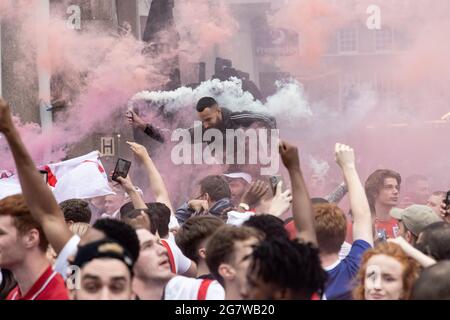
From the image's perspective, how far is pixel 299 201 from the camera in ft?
19.6

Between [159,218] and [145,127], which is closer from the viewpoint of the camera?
[159,218]

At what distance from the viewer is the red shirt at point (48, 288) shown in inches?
209

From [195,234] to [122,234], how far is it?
152 centimetres

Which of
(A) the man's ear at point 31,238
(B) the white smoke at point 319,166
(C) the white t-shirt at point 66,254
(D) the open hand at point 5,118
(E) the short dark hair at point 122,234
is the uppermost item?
(D) the open hand at point 5,118

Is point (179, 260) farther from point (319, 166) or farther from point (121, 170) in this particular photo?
point (319, 166)

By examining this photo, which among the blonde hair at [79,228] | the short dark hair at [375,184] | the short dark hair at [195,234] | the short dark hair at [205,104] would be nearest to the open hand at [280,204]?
the short dark hair at [195,234]

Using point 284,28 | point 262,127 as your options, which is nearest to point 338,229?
point 262,127

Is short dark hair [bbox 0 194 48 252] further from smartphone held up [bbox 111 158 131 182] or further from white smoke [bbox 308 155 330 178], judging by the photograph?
white smoke [bbox 308 155 330 178]

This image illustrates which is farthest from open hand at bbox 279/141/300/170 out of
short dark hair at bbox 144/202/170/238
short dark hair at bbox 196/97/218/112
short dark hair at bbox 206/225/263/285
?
short dark hair at bbox 196/97/218/112

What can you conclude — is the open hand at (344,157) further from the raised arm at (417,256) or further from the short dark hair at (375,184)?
the short dark hair at (375,184)

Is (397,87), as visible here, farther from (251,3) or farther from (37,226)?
(37,226)

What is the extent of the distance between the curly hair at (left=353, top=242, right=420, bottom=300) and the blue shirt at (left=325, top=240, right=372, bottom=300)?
0.36 metres

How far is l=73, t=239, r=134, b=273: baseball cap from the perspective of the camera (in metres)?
4.95

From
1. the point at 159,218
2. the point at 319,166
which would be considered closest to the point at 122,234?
the point at 159,218
